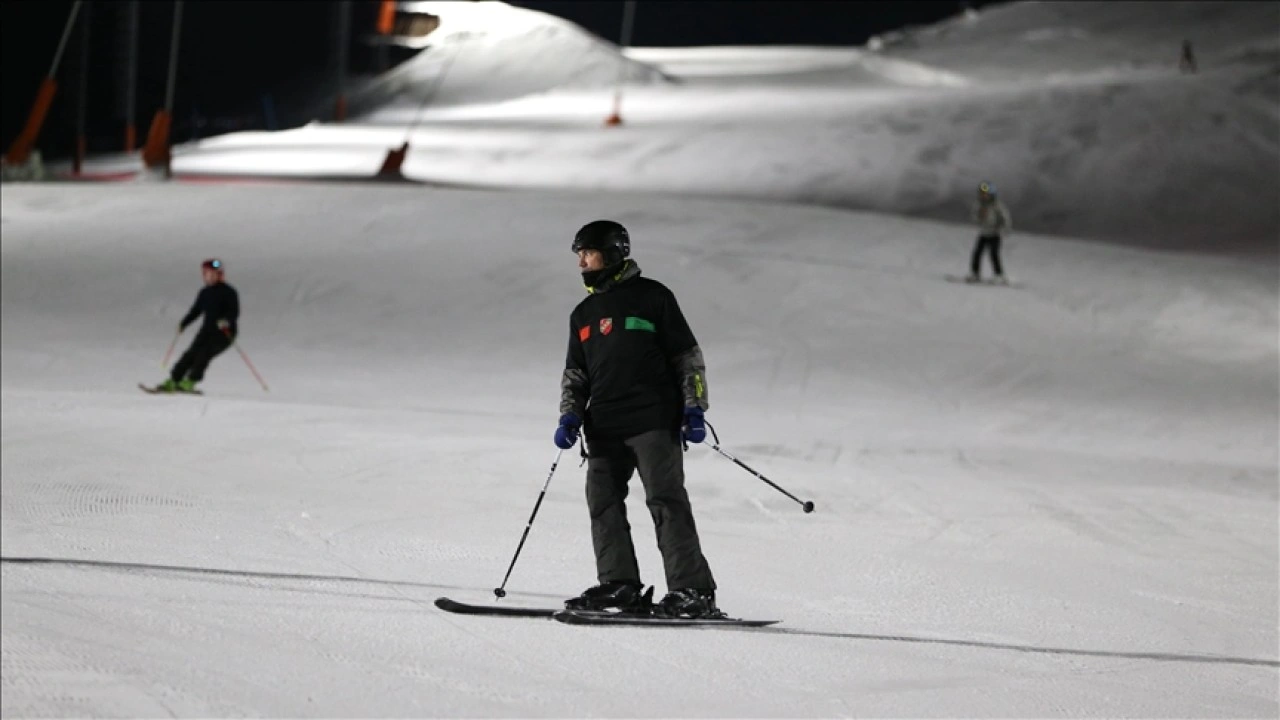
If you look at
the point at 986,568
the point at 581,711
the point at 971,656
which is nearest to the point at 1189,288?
the point at 986,568

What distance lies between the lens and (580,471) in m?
8.75

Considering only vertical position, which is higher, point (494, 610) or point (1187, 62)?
point (1187, 62)

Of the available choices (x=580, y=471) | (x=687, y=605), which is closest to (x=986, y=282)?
(x=580, y=471)

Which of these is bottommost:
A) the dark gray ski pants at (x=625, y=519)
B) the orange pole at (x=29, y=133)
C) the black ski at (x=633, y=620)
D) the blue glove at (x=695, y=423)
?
the orange pole at (x=29, y=133)

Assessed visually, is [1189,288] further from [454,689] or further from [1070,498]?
[454,689]

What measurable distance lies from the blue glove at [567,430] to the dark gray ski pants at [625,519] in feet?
0.82

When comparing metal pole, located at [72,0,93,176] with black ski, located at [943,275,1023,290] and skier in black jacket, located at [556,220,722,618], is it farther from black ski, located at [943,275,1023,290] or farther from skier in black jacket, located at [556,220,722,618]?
skier in black jacket, located at [556,220,722,618]

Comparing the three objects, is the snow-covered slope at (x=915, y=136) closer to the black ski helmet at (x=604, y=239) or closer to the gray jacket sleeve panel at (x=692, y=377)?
the gray jacket sleeve panel at (x=692, y=377)

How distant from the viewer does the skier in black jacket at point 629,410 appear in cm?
433

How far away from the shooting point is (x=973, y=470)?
33.7ft

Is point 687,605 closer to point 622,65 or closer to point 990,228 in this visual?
point 990,228

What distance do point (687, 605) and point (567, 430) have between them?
0.79 meters

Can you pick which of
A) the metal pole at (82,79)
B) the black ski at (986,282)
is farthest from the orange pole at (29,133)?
the black ski at (986,282)

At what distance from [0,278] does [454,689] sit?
14428mm
